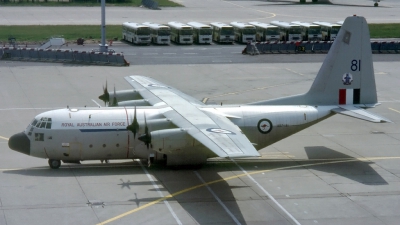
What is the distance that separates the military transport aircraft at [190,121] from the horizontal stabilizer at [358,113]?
0.17ft

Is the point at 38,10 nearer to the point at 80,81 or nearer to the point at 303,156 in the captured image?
the point at 80,81

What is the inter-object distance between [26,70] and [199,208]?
40.1 metres

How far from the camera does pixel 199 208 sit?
28766 millimetres

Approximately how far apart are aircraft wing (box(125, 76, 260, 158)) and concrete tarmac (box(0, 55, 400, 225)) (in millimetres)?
2747

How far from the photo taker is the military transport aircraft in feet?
106

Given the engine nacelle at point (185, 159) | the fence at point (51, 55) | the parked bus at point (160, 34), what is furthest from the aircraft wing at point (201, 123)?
the parked bus at point (160, 34)

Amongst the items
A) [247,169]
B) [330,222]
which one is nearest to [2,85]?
[247,169]

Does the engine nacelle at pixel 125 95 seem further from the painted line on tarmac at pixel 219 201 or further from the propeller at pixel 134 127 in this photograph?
the painted line on tarmac at pixel 219 201

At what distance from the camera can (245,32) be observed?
8431 cm

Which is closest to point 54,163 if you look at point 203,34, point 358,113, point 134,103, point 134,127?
A: point 134,127

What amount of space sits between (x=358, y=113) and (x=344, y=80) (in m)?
2.99

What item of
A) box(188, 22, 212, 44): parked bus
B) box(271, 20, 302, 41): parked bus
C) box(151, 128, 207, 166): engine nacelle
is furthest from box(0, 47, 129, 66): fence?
box(151, 128, 207, 166): engine nacelle

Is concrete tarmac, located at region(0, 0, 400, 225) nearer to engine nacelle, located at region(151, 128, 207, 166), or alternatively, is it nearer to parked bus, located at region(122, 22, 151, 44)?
engine nacelle, located at region(151, 128, 207, 166)

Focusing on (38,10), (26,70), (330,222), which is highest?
(38,10)
